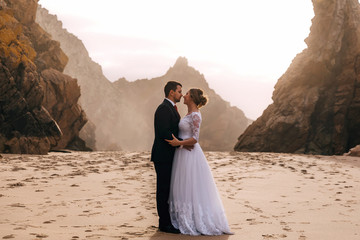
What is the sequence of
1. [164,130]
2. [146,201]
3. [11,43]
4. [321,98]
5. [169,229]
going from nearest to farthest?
[169,229] < [164,130] < [146,201] < [11,43] < [321,98]

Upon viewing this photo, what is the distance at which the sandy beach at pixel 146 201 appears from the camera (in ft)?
16.6

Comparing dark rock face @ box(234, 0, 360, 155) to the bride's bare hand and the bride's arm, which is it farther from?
the bride's bare hand

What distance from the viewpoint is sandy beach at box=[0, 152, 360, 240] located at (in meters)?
5.07

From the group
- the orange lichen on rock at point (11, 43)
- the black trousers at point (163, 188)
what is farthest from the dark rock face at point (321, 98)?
the black trousers at point (163, 188)

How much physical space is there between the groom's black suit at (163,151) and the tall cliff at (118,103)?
98.8 m

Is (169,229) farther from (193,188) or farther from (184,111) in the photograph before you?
→ (184,111)

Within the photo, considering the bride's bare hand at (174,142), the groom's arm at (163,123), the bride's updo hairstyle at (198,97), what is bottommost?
the bride's bare hand at (174,142)

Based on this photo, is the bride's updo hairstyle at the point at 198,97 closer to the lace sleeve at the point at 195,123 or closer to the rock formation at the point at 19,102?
the lace sleeve at the point at 195,123

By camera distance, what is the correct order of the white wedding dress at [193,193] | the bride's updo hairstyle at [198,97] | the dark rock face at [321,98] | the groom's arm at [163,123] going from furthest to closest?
the dark rock face at [321,98]
the bride's updo hairstyle at [198,97]
the groom's arm at [163,123]
the white wedding dress at [193,193]

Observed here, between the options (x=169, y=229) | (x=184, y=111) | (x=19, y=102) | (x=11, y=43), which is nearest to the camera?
(x=169, y=229)

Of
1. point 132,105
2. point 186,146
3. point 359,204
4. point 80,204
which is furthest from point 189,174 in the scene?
point 132,105

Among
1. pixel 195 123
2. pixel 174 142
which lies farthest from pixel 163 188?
pixel 195 123

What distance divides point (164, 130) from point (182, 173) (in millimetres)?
673

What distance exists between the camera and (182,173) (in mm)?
5488
